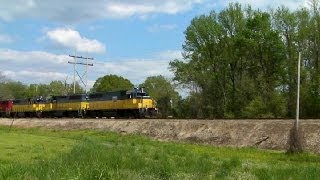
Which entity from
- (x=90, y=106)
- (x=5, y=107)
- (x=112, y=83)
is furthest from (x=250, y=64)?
(x=112, y=83)

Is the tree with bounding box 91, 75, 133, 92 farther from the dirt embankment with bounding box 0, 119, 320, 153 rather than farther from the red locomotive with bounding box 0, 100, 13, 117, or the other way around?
the dirt embankment with bounding box 0, 119, 320, 153

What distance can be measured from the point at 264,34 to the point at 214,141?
33410mm

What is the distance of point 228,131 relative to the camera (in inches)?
1347

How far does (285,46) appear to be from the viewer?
62719 millimetres

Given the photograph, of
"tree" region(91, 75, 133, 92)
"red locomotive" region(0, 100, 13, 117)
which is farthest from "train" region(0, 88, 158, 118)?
"tree" region(91, 75, 133, 92)

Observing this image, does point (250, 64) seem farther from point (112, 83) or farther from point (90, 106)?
point (112, 83)

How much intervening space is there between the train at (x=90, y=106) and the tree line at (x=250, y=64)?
42.7 feet

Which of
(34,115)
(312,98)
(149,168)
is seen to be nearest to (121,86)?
(34,115)

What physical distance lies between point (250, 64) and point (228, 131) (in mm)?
36012

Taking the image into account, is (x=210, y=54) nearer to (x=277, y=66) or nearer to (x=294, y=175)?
(x=277, y=66)

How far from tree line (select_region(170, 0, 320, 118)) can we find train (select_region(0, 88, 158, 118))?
13003 mm

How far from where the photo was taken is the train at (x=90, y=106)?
54.5 meters

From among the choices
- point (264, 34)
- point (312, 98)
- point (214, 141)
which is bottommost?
point (214, 141)

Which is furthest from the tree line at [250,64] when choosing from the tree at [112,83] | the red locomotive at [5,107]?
the tree at [112,83]
